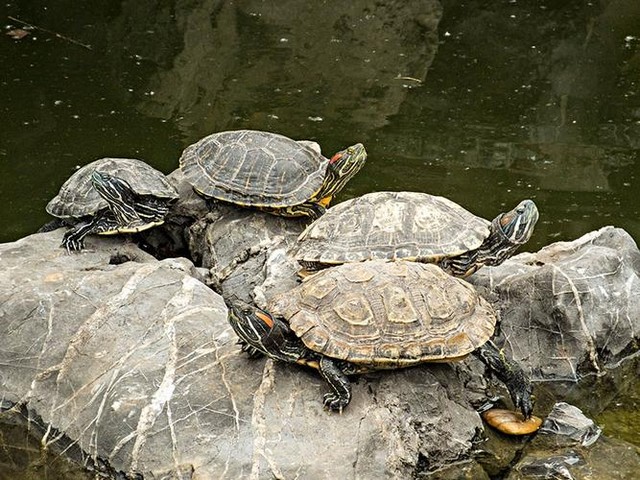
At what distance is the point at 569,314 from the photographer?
5.67 meters

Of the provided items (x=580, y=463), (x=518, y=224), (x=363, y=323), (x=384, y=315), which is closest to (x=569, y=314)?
(x=518, y=224)

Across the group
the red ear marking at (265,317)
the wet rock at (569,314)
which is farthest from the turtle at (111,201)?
the wet rock at (569,314)

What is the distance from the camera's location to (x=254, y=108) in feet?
32.8

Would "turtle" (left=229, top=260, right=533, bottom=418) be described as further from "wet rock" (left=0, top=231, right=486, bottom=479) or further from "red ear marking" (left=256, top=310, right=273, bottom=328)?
"wet rock" (left=0, top=231, right=486, bottom=479)

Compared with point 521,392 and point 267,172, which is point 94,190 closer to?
point 267,172

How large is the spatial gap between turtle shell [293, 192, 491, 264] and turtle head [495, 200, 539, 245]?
12 centimetres

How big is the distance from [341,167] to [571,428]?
7.83 feet

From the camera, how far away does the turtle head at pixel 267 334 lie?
14.7 ft

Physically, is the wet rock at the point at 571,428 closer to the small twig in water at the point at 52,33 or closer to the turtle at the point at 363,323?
the turtle at the point at 363,323

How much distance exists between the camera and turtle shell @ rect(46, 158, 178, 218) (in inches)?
241

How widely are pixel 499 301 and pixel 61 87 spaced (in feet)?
20.7

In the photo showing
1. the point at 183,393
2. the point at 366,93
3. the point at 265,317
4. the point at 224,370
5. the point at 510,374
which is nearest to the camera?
the point at 265,317

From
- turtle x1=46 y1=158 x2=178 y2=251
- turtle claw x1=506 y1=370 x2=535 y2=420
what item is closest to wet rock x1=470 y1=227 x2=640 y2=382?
turtle claw x1=506 y1=370 x2=535 y2=420

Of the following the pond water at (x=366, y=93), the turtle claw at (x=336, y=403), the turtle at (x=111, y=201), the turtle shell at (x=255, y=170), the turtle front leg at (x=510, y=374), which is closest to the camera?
the turtle claw at (x=336, y=403)
